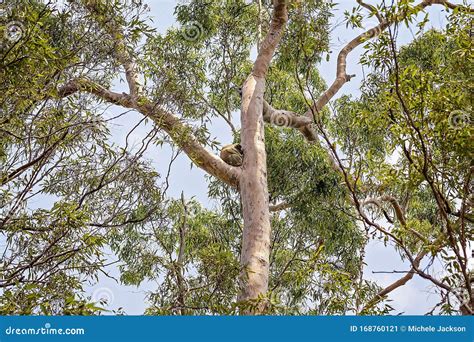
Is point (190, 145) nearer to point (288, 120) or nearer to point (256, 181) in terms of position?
point (256, 181)

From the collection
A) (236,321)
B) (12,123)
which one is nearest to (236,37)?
(12,123)

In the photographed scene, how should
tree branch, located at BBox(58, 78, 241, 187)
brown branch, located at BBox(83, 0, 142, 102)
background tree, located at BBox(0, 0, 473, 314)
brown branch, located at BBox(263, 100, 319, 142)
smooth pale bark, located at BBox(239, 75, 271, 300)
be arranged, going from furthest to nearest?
brown branch, located at BBox(263, 100, 319, 142), tree branch, located at BBox(58, 78, 241, 187), smooth pale bark, located at BBox(239, 75, 271, 300), brown branch, located at BBox(83, 0, 142, 102), background tree, located at BBox(0, 0, 473, 314)

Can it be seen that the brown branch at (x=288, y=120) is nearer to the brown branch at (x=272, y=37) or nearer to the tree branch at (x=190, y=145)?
the brown branch at (x=272, y=37)

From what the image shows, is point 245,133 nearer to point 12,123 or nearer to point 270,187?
point 270,187

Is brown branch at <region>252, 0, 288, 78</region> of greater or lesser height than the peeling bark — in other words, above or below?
above

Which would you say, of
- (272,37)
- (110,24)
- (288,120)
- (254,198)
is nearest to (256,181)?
(254,198)

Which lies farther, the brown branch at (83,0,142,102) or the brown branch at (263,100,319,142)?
the brown branch at (263,100,319,142)

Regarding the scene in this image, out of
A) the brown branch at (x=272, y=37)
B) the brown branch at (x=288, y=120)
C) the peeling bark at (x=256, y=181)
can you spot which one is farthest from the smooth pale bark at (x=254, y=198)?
the brown branch at (x=288, y=120)

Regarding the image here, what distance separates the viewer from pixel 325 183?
7531mm

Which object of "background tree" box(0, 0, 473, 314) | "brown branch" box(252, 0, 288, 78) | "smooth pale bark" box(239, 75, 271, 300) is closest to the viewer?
"background tree" box(0, 0, 473, 314)

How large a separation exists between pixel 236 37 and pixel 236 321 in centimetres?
610

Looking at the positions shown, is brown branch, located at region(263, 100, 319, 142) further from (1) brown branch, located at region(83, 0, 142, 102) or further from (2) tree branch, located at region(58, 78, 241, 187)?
(1) brown branch, located at region(83, 0, 142, 102)

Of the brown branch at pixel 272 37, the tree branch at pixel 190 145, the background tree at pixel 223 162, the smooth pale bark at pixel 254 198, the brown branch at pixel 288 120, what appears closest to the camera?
the background tree at pixel 223 162

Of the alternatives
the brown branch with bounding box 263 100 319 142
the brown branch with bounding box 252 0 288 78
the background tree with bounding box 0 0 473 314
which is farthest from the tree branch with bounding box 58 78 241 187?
the brown branch with bounding box 252 0 288 78
